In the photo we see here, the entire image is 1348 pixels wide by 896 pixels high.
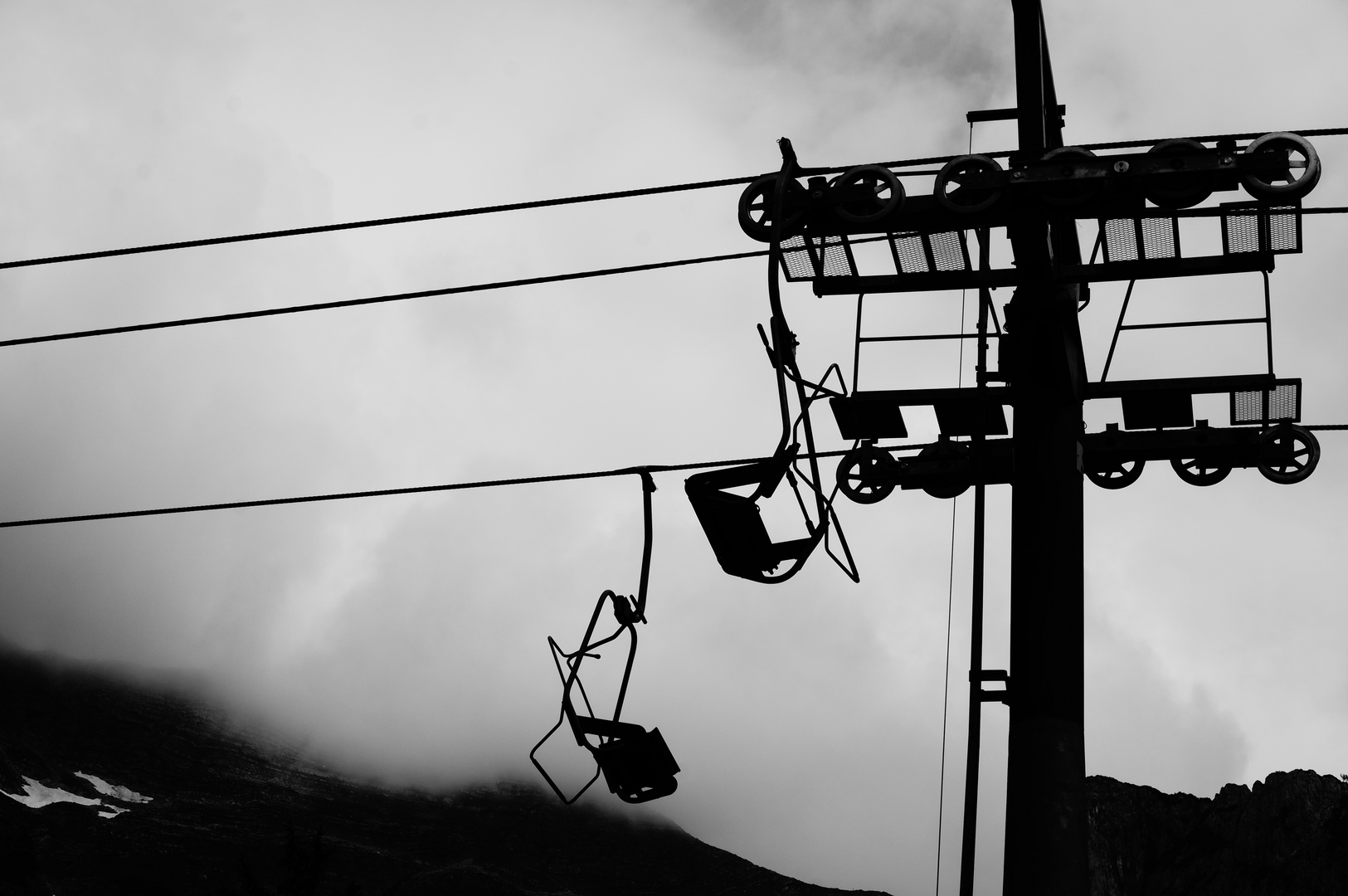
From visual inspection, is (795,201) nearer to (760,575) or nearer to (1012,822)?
(760,575)

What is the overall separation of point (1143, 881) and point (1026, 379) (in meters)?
215

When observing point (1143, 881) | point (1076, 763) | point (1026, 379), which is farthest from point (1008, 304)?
point (1143, 881)

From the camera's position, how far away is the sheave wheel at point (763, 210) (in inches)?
280

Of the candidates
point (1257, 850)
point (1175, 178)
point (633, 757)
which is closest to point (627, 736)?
point (633, 757)

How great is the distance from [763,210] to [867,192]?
1.92 feet

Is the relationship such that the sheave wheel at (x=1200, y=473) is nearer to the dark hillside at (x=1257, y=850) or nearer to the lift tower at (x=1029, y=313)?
the lift tower at (x=1029, y=313)

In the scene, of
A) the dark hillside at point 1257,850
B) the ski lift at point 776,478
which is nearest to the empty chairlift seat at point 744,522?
the ski lift at point 776,478

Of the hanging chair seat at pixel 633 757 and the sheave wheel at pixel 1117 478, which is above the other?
the sheave wheel at pixel 1117 478

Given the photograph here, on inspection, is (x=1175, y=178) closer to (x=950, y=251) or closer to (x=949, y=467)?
(x=950, y=251)

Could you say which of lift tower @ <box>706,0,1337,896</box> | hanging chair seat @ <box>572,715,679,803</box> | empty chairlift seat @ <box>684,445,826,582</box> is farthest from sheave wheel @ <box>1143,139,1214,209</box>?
hanging chair seat @ <box>572,715,679,803</box>

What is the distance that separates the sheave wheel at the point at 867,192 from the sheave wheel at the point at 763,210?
23 centimetres

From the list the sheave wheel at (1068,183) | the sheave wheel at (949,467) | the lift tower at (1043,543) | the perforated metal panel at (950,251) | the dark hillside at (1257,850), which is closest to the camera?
the lift tower at (1043,543)

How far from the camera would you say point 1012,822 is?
6254 millimetres

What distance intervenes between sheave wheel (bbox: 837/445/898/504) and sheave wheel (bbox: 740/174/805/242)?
1.67 m
